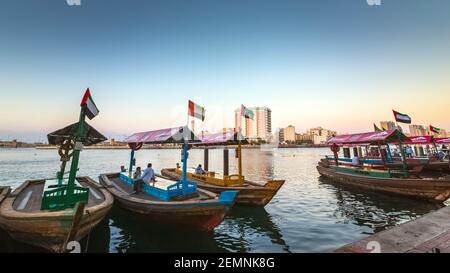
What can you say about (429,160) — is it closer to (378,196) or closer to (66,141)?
(378,196)

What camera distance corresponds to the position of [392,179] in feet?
Result: 57.1

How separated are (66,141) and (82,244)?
8.42 m

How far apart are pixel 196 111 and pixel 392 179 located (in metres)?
16.3

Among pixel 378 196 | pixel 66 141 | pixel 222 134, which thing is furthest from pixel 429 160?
pixel 66 141

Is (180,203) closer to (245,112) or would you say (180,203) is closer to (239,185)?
(239,185)

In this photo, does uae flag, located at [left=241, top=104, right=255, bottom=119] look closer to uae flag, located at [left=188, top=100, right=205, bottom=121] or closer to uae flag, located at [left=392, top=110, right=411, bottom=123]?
uae flag, located at [left=188, top=100, right=205, bottom=121]

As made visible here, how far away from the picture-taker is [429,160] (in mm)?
29156

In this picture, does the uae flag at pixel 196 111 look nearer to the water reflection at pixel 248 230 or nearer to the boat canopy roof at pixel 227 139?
the boat canopy roof at pixel 227 139

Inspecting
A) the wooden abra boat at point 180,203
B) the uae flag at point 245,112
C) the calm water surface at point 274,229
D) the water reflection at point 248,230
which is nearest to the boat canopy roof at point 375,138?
the calm water surface at point 274,229

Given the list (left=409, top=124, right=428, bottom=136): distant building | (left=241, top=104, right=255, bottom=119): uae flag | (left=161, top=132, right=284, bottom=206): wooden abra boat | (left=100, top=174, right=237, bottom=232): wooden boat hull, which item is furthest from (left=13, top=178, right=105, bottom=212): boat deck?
(left=409, top=124, right=428, bottom=136): distant building

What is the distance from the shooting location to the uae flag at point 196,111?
12312 mm

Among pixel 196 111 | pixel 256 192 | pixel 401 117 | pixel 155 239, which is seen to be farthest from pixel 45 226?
pixel 401 117

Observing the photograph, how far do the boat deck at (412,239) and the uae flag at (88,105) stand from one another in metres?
9.94
